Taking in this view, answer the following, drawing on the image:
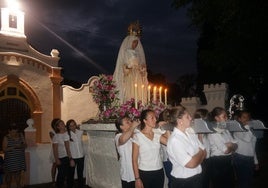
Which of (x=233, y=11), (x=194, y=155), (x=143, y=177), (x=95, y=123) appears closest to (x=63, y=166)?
(x=95, y=123)

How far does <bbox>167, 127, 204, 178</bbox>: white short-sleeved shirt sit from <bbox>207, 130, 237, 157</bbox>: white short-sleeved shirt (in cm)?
138

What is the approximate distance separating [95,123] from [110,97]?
71 centimetres

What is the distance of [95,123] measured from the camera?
7199mm

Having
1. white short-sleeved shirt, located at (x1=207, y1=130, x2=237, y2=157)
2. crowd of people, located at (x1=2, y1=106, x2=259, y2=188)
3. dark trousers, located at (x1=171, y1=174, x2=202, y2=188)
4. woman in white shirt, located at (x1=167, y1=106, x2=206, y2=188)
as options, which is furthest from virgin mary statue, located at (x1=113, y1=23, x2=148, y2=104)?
dark trousers, located at (x1=171, y1=174, x2=202, y2=188)

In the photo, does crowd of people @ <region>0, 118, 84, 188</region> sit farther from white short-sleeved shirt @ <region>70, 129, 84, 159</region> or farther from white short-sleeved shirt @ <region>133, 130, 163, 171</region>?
white short-sleeved shirt @ <region>133, 130, 163, 171</region>

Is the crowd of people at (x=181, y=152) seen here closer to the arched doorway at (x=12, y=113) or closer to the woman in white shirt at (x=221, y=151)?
the woman in white shirt at (x=221, y=151)

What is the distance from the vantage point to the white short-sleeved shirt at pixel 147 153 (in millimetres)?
4336

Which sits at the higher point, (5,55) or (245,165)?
(5,55)

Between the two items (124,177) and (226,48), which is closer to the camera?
(124,177)

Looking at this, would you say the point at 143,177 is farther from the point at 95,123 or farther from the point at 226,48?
the point at 226,48

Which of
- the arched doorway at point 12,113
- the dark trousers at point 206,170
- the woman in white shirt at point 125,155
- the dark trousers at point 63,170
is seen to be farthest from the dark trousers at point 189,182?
the arched doorway at point 12,113

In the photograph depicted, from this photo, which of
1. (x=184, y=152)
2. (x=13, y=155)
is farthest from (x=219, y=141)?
(x=13, y=155)

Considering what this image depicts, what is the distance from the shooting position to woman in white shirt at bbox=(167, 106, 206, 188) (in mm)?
3594

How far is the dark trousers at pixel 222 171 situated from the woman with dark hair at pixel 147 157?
3.94 ft
